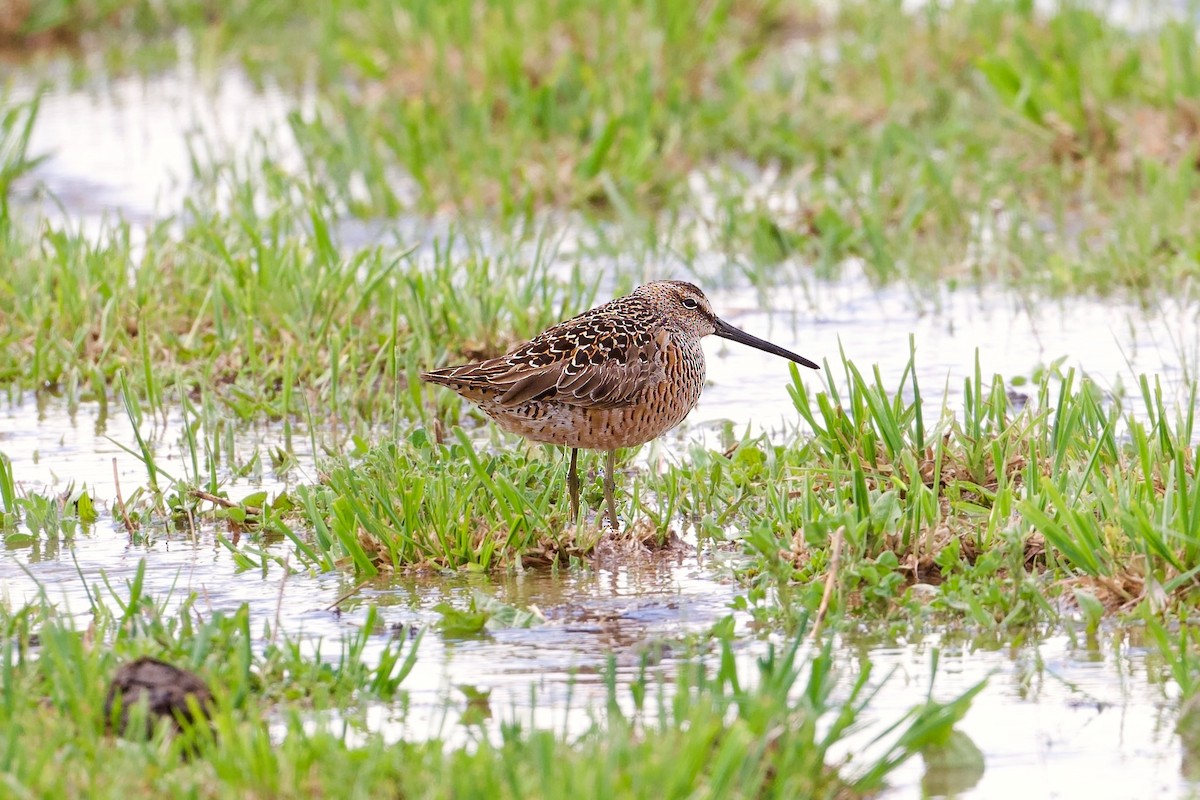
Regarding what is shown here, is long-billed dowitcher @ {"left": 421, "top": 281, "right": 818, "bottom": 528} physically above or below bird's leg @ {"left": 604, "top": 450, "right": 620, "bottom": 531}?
above

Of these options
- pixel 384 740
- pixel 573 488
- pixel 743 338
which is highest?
pixel 743 338

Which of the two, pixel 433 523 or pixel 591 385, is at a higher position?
pixel 591 385

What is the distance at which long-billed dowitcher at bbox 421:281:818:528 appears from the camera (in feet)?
18.5

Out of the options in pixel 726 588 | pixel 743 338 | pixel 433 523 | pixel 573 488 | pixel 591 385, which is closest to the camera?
pixel 726 588

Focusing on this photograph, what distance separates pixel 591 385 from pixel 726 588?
2.60ft

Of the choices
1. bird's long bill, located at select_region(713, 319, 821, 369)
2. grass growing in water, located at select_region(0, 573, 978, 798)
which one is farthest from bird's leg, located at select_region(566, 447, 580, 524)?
grass growing in water, located at select_region(0, 573, 978, 798)

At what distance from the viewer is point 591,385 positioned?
5.62 m

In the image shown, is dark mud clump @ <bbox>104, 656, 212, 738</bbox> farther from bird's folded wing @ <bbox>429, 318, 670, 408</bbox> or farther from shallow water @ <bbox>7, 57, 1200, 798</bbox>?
bird's folded wing @ <bbox>429, 318, 670, 408</bbox>

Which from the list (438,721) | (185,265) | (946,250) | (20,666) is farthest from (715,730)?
(946,250)

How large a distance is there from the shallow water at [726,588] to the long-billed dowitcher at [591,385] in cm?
46

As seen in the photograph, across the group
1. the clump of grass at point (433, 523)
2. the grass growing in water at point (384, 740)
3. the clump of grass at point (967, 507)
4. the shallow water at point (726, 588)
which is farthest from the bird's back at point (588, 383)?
the grass growing in water at point (384, 740)

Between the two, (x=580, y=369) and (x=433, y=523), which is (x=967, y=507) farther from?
(x=433, y=523)

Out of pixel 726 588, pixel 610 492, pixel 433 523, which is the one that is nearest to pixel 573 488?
pixel 610 492

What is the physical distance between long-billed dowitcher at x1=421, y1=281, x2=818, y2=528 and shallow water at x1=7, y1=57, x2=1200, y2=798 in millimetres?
458
